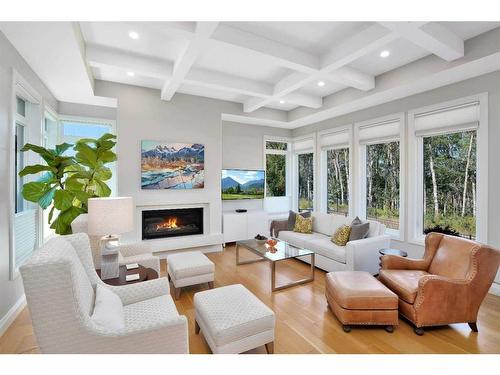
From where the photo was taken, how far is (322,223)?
4508 millimetres

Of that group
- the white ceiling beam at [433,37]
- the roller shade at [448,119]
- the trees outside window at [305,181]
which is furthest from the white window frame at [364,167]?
the trees outside window at [305,181]

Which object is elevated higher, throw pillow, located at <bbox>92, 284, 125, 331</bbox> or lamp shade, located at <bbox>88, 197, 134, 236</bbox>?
lamp shade, located at <bbox>88, 197, 134, 236</bbox>

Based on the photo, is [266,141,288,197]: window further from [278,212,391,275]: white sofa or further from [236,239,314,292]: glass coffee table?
[236,239,314,292]: glass coffee table

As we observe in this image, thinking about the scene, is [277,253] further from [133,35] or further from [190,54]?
[133,35]

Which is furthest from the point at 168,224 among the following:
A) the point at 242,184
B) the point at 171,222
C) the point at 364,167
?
the point at 364,167

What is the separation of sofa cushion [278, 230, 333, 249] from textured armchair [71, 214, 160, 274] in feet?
7.46

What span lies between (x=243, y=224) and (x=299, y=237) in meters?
1.46

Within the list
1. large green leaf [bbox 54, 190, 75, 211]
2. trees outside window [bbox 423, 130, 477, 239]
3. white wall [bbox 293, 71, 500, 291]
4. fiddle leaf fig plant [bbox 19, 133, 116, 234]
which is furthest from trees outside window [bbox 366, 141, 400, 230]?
large green leaf [bbox 54, 190, 75, 211]

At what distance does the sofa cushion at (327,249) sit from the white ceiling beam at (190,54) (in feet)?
10.1

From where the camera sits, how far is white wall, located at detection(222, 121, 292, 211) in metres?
5.63

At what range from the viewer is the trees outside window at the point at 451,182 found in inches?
133

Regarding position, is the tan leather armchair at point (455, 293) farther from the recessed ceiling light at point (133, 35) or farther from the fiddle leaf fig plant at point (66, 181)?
the recessed ceiling light at point (133, 35)

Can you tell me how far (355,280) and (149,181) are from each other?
3522 millimetres
